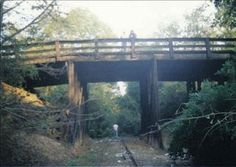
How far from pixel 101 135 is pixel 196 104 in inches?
1038

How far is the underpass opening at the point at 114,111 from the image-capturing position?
3844 cm

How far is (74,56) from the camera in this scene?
773 inches

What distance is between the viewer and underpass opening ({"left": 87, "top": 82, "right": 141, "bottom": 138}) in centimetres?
3844

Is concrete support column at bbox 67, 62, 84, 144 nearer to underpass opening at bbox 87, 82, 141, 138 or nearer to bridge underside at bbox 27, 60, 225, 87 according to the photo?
bridge underside at bbox 27, 60, 225, 87

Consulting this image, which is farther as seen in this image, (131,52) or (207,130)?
(131,52)

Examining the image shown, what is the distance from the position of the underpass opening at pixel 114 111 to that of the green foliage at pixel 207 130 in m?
23.6

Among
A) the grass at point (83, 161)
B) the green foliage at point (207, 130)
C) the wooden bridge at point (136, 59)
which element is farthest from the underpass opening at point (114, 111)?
the green foliage at point (207, 130)

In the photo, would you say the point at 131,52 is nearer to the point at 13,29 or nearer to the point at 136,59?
the point at 136,59

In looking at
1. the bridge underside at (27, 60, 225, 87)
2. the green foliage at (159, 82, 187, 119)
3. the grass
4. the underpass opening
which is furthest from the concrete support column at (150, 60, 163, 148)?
the underpass opening

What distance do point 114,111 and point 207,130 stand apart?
3438cm

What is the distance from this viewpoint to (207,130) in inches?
463

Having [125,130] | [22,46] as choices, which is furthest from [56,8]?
[125,130]

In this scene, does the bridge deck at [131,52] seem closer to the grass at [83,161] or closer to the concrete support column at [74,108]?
the concrete support column at [74,108]

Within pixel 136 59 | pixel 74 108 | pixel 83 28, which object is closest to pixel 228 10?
pixel 136 59
